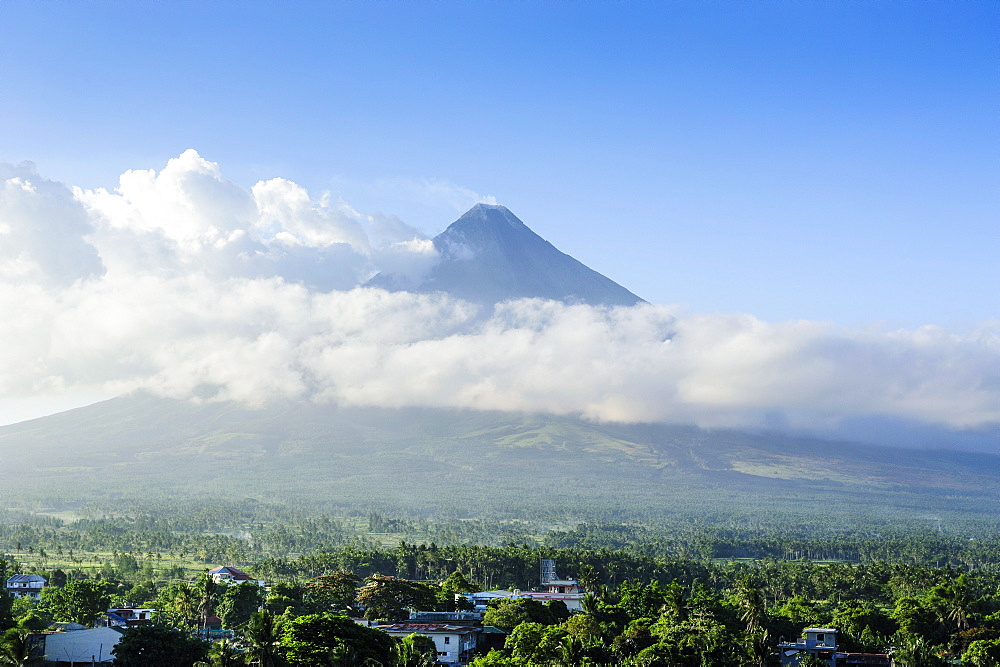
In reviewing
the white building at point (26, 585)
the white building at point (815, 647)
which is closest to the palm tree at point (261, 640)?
the white building at point (815, 647)

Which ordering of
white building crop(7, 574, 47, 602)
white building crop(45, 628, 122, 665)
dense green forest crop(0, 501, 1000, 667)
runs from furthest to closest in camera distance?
white building crop(7, 574, 47, 602) → white building crop(45, 628, 122, 665) → dense green forest crop(0, 501, 1000, 667)

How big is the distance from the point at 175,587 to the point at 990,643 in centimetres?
4455

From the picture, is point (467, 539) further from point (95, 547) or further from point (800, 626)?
point (800, 626)

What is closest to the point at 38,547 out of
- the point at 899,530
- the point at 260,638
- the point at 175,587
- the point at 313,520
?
the point at 313,520

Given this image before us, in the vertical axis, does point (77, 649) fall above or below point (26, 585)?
below

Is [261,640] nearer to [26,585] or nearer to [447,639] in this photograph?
[447,639]

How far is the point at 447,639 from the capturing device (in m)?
55.6

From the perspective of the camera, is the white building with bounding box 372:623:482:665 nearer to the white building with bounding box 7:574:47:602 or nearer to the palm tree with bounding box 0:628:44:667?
the palm tree with bounding box 0:628:44:667

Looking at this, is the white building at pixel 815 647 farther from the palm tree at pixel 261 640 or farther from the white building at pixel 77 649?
the white building at pixel 77 649

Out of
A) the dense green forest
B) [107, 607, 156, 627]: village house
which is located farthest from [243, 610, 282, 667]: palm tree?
[107, 607, 156, 627]: village house

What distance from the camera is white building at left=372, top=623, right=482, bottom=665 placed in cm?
5519

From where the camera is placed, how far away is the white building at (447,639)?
5519 cm

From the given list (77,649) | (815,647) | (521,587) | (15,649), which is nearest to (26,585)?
(77,649)

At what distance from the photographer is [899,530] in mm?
193125
